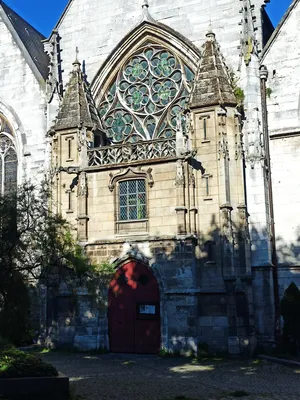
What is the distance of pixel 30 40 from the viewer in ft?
85.3

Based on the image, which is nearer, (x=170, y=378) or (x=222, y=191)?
(x=170, y=378)

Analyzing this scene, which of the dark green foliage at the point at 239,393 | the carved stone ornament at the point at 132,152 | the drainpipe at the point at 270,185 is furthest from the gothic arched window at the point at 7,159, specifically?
the dark green foliage at the point at 239,393

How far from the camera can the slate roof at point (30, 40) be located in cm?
2472

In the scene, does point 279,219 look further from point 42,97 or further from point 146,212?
point 42,97

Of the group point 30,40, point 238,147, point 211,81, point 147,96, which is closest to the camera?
point 238,147

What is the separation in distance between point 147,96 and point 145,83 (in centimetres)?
57

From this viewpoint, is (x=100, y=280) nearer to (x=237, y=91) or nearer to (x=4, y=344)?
(x=4, y=344)

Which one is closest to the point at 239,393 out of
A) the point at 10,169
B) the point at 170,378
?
the point at 170,378

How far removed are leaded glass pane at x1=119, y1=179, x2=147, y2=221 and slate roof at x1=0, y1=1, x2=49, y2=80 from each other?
7.69m

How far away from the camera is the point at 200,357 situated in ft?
56.3

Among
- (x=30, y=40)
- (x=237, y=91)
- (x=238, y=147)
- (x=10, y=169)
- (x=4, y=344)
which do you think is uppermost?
(x=30, y=40)

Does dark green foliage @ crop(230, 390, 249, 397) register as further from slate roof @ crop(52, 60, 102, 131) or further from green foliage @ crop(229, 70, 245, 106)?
slate roof @ crop(52, 60, 102, 131)

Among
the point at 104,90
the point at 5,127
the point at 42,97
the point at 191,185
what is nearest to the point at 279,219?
the point at 191,185

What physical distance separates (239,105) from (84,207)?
6.57 m
